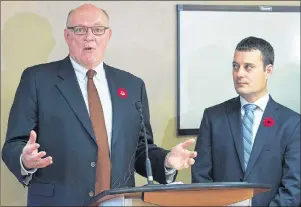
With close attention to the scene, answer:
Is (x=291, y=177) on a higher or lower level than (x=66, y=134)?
lower

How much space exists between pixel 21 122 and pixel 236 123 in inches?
47.0

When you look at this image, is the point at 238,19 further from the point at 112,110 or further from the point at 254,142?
the point at 112,110

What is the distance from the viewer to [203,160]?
9.09 feet

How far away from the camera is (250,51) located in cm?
284

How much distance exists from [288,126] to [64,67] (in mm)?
1239

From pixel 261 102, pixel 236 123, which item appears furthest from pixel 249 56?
pixel 236 123

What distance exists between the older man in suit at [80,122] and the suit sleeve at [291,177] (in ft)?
2.48

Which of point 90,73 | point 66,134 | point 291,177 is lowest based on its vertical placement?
point 291,177

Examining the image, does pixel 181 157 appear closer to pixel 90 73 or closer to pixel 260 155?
pixel 90 73

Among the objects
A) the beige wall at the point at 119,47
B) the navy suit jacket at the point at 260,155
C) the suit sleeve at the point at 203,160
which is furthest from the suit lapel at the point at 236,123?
the beige wall at the point at 119,47

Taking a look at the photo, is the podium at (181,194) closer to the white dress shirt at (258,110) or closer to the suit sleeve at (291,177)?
the suit sleeve at (291,177)

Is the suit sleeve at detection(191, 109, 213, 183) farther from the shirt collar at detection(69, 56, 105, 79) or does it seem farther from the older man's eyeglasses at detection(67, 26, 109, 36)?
the older man's eyeglasses at detection(67, 26, 109, 36)

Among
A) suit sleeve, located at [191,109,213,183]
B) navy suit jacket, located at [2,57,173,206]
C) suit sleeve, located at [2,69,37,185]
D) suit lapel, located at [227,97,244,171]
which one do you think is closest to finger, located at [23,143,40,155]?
suit sleeve, located at [2,69,37,185]

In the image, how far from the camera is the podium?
4.18 ft
